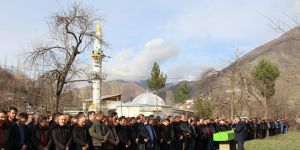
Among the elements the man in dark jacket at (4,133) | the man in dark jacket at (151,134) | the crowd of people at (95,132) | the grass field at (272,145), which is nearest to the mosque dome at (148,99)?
the grass field at (272,145)

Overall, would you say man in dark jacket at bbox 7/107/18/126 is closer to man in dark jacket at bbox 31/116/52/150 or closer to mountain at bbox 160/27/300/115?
man in dark jacket at bbox 31/116/52/150

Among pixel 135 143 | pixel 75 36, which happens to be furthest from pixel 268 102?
pixel 135 143

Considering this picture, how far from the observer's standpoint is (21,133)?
11078mm

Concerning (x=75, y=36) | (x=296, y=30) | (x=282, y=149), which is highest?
(x=75, y=36)

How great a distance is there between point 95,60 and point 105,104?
69.3 feet

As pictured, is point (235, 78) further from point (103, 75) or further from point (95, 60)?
point (95, 60)

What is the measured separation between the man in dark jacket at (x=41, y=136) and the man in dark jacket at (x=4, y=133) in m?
1.08

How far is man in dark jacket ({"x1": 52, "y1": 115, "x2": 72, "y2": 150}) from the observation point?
39.5 feet

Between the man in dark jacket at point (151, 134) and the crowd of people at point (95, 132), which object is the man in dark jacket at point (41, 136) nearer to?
the crowd of people at point (95, 132)

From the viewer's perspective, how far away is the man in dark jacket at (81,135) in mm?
12562

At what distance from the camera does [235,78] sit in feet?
140

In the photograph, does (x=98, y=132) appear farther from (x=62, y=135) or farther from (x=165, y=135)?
(x=165, y=135)

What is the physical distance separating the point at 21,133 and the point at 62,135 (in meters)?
1.37

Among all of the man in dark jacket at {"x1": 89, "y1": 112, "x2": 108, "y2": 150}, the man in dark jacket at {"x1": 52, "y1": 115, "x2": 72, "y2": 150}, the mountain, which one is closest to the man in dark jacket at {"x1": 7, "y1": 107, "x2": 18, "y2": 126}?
the man in dark jacket at {"x1": 52, "y1": 115, "x2": 72, "y2": 150}
